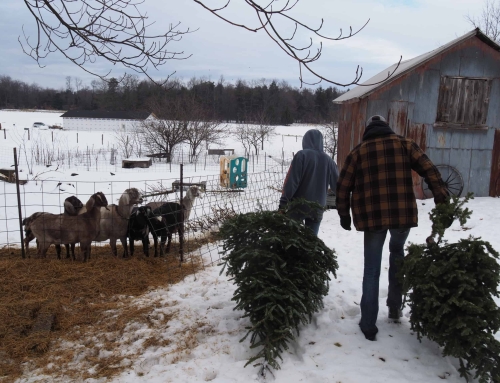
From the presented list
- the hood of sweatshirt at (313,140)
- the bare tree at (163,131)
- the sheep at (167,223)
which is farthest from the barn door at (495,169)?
the bare tree at (163,131)

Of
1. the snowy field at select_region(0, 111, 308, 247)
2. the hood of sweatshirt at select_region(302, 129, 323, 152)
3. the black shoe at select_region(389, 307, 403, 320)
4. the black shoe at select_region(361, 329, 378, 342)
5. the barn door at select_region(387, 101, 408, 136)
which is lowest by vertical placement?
the snowy field at select_region(0, 111, 308, 247)

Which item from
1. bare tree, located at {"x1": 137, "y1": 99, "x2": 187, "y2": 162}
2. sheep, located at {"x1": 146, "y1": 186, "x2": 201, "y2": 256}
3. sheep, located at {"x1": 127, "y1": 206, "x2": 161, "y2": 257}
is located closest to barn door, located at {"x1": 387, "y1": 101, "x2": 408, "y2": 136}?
sheep, located at {"x1": 146, "y1": 186, "x2": 201, "y2": 256}

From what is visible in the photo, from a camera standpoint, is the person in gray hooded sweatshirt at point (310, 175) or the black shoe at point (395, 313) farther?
the person in gray hooded sweatshirt at point (310, 175)

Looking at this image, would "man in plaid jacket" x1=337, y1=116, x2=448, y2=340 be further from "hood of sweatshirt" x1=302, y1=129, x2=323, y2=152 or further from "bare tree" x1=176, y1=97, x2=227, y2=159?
"bare tree" x1=176, y1=97, x2=227, y2=159

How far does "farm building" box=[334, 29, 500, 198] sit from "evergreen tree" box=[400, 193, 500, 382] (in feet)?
25.6

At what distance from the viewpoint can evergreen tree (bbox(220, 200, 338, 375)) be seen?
3.26 metres

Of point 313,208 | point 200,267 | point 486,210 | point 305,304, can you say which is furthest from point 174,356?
point 486,210

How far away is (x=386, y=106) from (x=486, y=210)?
3590 mm

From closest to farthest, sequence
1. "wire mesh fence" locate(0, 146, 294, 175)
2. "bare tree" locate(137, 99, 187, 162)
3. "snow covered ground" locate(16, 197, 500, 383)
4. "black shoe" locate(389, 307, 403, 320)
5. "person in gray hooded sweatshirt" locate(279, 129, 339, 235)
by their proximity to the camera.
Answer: "snow covered ground" locate(16, 197, 500, 383)
"black shoe" locate(389, 307, 403, 320)
"person in gray hooded sweatshirt" locate(279, 129, 339, 235)
"wire mesh fence" locate(0, 146, 294, 175)
"bare tree" locate(137, 99, 187, 162)

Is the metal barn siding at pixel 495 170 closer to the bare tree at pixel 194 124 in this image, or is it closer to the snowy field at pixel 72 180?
the snowy field at pixel 72 180

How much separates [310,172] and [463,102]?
8011 millimetres

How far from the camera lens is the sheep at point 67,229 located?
5957mm

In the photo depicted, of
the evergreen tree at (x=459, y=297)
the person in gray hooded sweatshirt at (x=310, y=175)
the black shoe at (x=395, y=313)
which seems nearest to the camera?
the evergreen tree at (x=459, y=297)

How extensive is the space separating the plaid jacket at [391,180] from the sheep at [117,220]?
4316 millimetres
